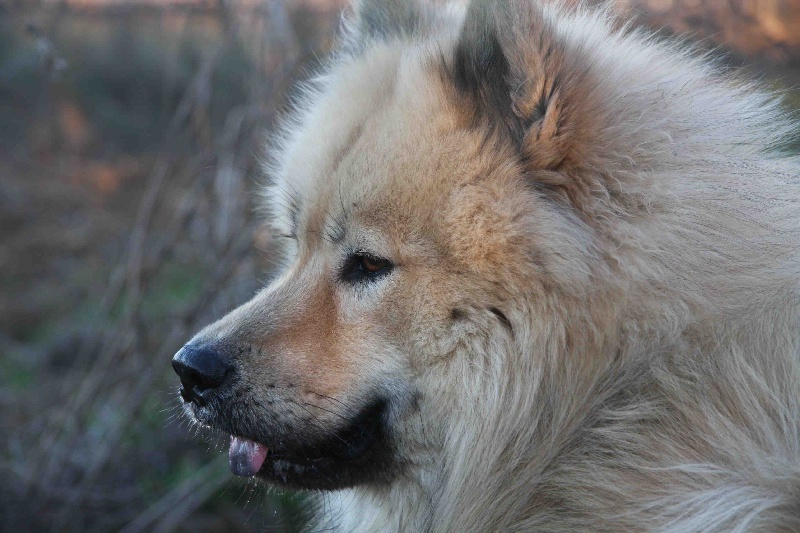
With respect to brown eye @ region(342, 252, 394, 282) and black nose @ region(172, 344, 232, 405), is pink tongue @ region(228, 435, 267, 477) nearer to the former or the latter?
black nose @ region(172, 344, 232, 405)

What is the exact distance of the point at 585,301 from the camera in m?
2.11

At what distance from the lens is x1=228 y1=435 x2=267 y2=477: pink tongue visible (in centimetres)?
248

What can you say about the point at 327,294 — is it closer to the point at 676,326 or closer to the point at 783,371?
the point at 676,326

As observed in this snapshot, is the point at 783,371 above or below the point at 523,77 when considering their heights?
below

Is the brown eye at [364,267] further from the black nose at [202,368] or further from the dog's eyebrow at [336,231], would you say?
the black nose at [202,368]

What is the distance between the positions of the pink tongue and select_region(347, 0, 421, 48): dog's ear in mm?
1540

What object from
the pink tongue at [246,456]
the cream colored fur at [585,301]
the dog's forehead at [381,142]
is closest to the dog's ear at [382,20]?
the dog's forehead at [381,142]

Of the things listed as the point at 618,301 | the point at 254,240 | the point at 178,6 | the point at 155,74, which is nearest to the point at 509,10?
the point at 618,301

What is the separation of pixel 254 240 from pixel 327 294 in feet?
8.27

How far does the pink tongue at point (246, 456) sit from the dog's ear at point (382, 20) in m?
1.54

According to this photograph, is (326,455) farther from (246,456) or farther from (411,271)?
(411,271)

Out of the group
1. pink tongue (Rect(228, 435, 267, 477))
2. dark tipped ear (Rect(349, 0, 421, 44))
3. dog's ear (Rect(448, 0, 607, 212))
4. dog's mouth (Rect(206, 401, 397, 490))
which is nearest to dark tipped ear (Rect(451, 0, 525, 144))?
dog's ear (Rect(448, 0, 607, 212))

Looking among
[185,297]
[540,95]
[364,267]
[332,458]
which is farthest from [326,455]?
[185,297]

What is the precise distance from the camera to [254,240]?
487cm
